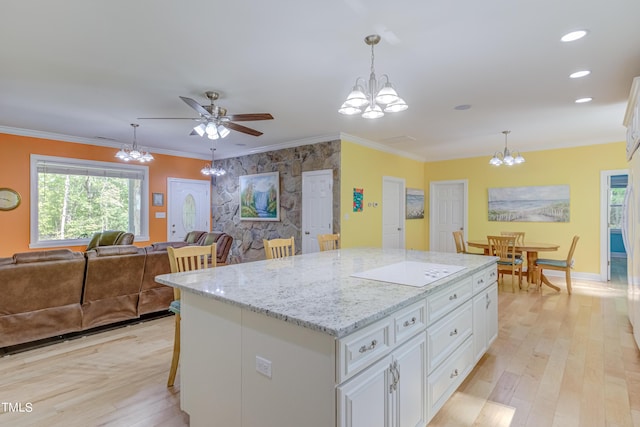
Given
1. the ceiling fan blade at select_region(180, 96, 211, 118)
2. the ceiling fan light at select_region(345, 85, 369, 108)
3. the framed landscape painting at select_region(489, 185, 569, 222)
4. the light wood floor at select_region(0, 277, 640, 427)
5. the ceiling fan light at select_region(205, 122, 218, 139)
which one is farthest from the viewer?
the framed landscape painting at select_region(489, 185, 569, 222)

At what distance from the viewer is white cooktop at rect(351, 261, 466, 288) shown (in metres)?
1.92

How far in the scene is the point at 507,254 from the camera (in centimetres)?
524

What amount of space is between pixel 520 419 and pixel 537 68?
2.86m

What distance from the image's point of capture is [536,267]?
17.2 feet

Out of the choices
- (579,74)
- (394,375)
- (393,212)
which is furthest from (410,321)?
(393,212)

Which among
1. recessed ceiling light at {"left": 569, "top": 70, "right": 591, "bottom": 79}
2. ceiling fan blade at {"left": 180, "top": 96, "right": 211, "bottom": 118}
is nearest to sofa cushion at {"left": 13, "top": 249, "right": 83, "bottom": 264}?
ceiling fan blade at {"left": 180, "top": 96, "right": 211, "bottom": 118}

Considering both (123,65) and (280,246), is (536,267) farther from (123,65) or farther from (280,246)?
(123,65)

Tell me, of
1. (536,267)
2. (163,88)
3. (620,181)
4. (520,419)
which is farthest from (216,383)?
(620,181)

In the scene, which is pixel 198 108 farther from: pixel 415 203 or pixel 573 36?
pixel 415 203

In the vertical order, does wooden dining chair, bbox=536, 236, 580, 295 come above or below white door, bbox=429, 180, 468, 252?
A: below

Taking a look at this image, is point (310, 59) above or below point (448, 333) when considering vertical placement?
above

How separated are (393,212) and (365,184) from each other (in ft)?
3.98

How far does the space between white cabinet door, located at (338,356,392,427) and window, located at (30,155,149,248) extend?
6172mm

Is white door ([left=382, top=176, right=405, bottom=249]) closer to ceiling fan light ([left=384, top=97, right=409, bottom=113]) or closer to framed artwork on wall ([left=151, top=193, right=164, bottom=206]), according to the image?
ceiling fan light ([left=384, top=97, right=409, bottom=113])
